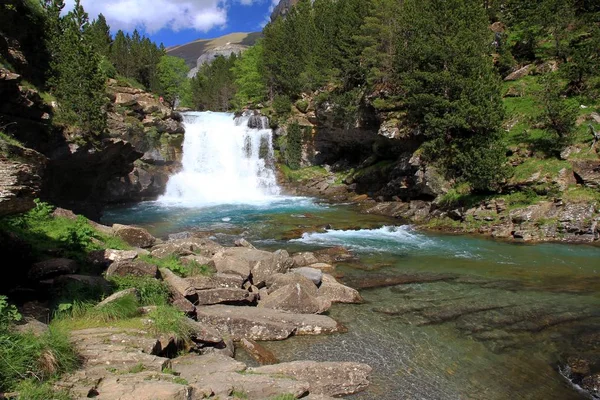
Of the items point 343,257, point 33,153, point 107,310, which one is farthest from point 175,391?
point 343,257

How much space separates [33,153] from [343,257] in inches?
541

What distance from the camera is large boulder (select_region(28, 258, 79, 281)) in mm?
8852

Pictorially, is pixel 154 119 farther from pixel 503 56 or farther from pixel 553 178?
pixel 553 178

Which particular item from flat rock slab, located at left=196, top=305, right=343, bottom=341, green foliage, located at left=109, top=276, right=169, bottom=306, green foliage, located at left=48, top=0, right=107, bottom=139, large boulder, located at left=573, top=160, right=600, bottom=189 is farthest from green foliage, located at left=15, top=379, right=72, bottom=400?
large boulder, located at left=573, top=160, right=600, bottom=189

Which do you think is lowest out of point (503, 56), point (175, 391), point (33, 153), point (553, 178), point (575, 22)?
point (175, 391)

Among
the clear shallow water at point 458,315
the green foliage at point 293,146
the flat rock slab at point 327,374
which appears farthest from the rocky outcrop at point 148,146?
the flat rock slab at point 327,374

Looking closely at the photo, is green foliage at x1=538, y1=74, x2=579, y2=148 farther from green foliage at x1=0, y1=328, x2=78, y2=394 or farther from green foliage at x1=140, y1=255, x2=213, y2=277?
green foliage at x1=0, y1=328, x2=78, y2=394

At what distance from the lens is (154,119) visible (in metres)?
45.4

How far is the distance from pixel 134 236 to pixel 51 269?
6.63 meters

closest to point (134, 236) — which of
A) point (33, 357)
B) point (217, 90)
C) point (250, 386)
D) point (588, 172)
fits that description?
point (33, 357)

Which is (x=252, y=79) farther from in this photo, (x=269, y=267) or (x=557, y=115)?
(x=269, y=267)

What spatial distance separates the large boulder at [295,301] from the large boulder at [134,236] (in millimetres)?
6193

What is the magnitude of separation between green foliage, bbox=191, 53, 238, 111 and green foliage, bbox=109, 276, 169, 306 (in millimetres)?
79378

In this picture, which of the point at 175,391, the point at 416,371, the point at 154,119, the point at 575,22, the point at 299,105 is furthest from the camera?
the point at 299,105
